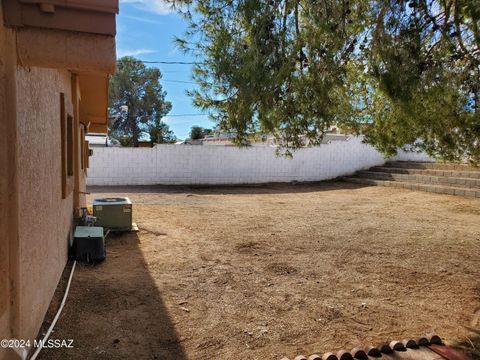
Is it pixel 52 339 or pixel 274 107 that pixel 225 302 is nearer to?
pixel 52 339

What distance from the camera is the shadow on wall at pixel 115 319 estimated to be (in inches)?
118

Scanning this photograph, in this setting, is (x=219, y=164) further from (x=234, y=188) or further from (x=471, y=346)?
(x=471, y=346)

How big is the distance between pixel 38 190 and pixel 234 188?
38.4ft

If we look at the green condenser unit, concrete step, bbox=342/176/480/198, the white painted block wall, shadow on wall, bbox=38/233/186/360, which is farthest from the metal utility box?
concrete step, bbox=342/176/480/198

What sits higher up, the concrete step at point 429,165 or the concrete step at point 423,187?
the concrete step at point 429,165

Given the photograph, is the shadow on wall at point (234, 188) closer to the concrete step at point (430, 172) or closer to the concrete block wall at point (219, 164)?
the concrete block wall at point (219, 164)

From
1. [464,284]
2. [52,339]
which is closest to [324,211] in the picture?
[464,284]

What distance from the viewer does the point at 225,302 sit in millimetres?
4043

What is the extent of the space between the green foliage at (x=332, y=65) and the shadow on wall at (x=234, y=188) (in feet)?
30.0

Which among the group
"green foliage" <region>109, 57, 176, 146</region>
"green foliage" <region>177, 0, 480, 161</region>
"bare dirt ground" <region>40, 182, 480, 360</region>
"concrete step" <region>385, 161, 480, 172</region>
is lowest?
"bare dirt ground" <region>40, 182, 480, 360</region>

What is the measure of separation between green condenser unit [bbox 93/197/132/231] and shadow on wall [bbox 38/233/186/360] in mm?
1836

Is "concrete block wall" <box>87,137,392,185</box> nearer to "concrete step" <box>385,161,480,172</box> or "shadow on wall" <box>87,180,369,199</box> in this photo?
"shadow on wall" <box>87,180,369,199</box>

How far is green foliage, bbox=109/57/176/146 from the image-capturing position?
106 feet

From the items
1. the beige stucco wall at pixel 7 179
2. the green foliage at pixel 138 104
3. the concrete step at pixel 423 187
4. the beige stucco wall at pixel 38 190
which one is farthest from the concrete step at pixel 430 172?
the green foliage at pixel 138 104
